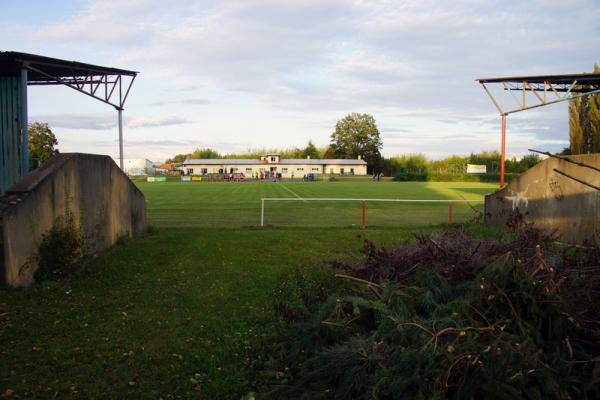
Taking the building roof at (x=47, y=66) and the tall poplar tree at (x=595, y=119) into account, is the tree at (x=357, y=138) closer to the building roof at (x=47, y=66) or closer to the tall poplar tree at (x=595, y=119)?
the tall poplar tree at (x=595, y=119)

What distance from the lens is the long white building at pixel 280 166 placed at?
101 metres

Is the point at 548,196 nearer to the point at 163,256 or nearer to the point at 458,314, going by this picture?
the point at 163,256

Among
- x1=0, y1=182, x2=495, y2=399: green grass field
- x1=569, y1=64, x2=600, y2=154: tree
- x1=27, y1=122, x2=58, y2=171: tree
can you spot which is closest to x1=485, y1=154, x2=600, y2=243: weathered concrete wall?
x1=0, y1=182, x2=495, y2=399: green grass field

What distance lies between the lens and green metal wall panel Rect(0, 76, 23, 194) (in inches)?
490

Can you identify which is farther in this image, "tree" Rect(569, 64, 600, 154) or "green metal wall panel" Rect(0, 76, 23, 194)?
"tree" Rect(569, 64, 600, 154)

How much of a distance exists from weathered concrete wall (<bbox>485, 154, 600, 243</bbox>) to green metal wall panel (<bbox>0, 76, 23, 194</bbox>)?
42.4ft

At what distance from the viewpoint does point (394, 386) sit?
2.64 metres

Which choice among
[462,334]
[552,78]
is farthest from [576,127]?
[462,334]

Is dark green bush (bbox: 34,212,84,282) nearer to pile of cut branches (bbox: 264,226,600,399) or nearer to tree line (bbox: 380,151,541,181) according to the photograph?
pile of cut branches (bbox: 264,226,600,399)

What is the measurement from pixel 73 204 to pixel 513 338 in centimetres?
721

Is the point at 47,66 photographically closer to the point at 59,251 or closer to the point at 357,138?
the point at 59,251

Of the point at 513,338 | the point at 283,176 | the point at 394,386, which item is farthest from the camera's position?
the point at 283,176

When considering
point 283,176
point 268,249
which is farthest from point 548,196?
point 283,176

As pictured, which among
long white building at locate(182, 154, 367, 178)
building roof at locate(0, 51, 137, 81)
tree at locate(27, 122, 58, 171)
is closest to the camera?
building roof at locate(0, 51, 137, 81)
